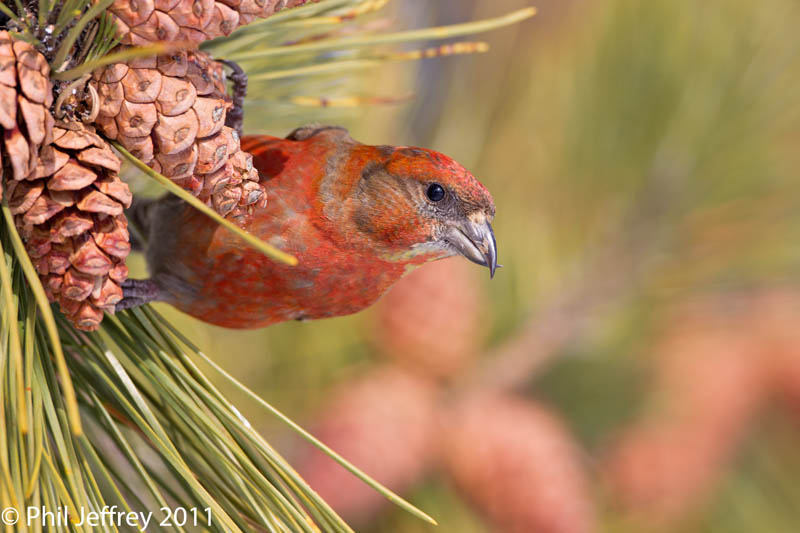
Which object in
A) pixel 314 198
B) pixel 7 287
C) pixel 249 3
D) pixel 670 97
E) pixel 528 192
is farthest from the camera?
pixel 528 192

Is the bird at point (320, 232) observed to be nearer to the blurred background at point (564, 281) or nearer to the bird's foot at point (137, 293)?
the bird's foot at point (137, 293)

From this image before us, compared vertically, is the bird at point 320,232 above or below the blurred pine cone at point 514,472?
above

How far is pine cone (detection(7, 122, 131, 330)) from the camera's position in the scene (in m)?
0.79

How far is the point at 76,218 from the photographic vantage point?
2.65 feet

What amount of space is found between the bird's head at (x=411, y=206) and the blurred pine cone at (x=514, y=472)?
86 cm

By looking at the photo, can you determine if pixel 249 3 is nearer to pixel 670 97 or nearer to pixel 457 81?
pixel 457 81

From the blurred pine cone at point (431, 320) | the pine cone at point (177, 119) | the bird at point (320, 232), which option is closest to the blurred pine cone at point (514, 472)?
the blurred pine cone at point (431, 320)

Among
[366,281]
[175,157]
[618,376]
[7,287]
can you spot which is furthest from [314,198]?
[618,376]

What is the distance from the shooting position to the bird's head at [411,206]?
1.30 metres

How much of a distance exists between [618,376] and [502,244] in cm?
59

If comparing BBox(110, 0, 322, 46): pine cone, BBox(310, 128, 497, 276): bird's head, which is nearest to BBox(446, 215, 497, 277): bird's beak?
BBox(310, 128, 497, 276): bird's head

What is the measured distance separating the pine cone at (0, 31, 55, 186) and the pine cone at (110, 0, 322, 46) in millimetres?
94

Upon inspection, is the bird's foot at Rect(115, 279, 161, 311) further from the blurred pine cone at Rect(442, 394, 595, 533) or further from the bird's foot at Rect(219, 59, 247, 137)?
the blurred pine cone at Rect(442, 394, 595, 533)

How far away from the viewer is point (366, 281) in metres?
1.29
